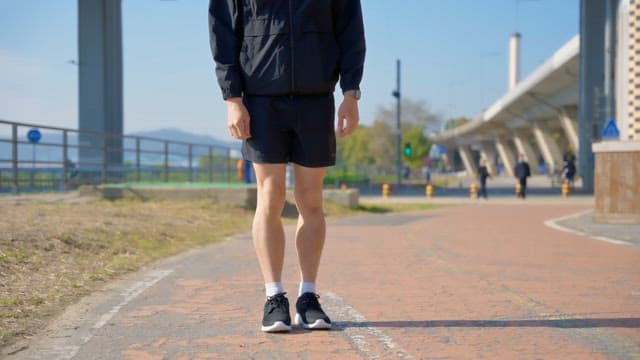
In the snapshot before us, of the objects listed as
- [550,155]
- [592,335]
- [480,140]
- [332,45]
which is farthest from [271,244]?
[480,140]

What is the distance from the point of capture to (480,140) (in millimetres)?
117500

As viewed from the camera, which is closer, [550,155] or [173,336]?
[173,336]

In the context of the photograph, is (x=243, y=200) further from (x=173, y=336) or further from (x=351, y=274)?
(x=173, y=336)

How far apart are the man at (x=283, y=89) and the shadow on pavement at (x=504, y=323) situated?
275mm

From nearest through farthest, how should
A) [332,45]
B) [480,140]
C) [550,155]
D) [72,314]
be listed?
[332,45]
[72,314]
[550,155]
[480,140]

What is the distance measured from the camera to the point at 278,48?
4.61 meters

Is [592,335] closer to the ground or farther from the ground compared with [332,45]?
closer to the ground

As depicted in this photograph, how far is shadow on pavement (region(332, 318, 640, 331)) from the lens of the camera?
466 centimetres

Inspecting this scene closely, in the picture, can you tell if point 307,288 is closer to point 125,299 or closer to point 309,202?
point 309,202

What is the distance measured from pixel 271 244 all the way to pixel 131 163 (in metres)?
19.7

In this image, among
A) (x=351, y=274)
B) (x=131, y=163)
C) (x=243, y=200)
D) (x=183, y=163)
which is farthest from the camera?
(x=183, y=163)

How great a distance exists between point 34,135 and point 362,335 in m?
14.8

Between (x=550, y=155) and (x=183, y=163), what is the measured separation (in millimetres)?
57254

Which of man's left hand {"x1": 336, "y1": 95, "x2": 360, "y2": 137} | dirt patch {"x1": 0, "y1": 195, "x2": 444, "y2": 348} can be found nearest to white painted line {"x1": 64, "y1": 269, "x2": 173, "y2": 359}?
dirt patch {"x1": 0, "y1": 195, "x2": 444, "y2": 348}
